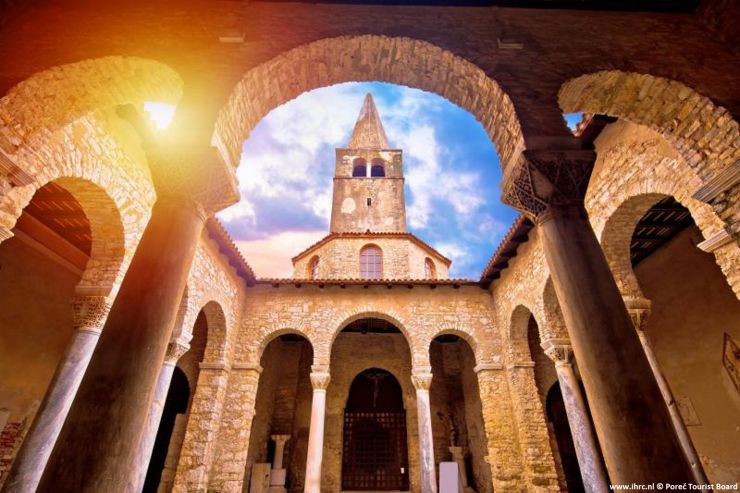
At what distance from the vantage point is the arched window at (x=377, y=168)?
22.2 metres

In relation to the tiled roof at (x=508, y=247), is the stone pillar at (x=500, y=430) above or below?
below

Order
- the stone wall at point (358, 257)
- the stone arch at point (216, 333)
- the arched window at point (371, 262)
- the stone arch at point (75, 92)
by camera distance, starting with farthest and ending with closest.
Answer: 1. the arched window at point (371, 262)
2. the stone wall at point (358, 257)
3. the stone arch at point (216, 333)
4. the stone arch at point (75, 92)

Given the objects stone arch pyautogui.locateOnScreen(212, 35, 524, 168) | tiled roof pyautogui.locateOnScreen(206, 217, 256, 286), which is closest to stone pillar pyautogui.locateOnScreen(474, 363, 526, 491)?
tiled roof pyautogui.locateOnScreen(206, 217, 256, 286)

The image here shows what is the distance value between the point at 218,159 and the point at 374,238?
517 inches

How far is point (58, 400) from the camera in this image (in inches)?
203

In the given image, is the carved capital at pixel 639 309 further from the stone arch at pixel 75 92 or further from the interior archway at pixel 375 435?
the interior archway at pixel 375 435

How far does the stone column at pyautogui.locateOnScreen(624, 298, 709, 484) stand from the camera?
5875mm

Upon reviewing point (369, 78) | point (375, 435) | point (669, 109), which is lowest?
point (375, 435)

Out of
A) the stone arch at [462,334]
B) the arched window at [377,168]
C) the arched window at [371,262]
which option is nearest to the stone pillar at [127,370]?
the stone arch at [462,334]

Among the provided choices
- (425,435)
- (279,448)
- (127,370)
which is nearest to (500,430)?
(425,435)

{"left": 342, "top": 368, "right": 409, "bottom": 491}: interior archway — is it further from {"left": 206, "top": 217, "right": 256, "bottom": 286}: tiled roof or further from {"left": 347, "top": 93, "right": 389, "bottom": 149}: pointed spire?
{"left": 347, "top": 93, "right": 389, "bottom": 149}: pointed spire

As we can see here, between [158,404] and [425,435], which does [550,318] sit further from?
[158,404]

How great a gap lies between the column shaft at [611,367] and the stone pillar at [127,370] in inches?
132

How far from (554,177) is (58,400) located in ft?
24.6
